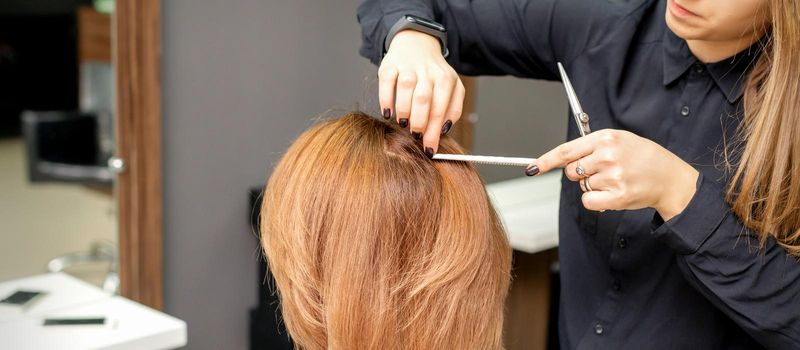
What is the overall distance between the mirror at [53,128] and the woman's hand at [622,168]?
145 cm

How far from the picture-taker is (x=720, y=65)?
1.26 m

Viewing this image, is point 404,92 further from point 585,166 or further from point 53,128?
point 53,128

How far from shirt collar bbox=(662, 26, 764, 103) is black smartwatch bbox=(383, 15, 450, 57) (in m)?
0.37

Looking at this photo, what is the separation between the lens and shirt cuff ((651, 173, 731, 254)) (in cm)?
105

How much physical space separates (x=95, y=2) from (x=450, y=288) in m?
1.54

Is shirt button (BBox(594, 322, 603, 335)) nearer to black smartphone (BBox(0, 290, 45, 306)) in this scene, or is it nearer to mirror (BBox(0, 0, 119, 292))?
black smartphone (BBox(0, 290, 45, 306))

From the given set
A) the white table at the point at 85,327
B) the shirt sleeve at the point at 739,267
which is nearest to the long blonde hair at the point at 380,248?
the shirt sleeve at the point at 739,267

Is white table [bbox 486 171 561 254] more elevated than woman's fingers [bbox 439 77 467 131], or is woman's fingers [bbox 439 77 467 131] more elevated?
woman's fingers [bbox 439 77 467 131]

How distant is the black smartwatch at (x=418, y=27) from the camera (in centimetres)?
123

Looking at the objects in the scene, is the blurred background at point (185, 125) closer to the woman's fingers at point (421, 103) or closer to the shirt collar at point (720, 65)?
the woman's fingers at point (421, 103)

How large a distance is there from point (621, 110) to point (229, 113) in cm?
142

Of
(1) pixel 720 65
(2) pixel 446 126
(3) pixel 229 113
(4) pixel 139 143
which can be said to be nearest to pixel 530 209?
(3) pixel 229 113

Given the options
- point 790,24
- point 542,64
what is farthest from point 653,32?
point 790,24

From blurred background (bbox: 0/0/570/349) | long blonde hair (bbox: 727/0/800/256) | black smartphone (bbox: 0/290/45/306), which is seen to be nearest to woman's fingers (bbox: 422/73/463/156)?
long blonde hair (bbox: 727/0/800/256)
